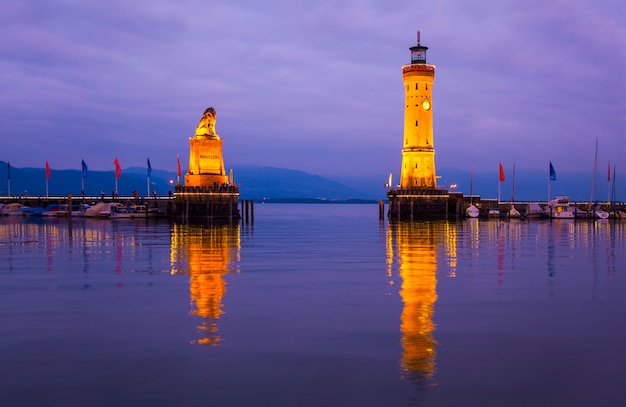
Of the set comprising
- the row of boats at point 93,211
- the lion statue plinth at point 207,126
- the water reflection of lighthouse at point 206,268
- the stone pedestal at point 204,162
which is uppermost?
the lion statue plinth at point 207,126

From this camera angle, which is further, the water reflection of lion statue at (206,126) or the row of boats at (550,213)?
the row of boats at (550,213)

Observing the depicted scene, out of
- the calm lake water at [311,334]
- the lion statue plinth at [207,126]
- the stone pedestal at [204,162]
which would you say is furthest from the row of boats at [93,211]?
the calm lake water at [311,334]

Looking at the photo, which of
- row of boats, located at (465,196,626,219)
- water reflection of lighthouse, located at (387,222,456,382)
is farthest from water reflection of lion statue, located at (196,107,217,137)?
water reflection of lighthouse, located at (387,222,456,382)

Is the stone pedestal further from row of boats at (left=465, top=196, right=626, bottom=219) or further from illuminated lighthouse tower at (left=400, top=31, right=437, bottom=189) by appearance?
row of boats at (left=465, top=196, right=626, bottom=219)

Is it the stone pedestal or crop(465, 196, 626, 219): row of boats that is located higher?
the stone pedestal

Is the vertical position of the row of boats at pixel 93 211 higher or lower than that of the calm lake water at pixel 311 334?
higher

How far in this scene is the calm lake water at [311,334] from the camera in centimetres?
1338

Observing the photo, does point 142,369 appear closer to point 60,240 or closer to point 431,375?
point 431,375

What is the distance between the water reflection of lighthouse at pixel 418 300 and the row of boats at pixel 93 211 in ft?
219

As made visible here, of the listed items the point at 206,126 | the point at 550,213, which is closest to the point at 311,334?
the point at 206,126

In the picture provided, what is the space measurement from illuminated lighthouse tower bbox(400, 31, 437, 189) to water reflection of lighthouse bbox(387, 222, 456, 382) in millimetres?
58220

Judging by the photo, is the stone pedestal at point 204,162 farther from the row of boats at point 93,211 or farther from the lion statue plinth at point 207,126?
the row of boats at point 93,211

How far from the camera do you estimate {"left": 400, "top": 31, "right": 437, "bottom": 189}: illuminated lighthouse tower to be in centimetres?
10562

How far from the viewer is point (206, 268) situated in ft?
109
